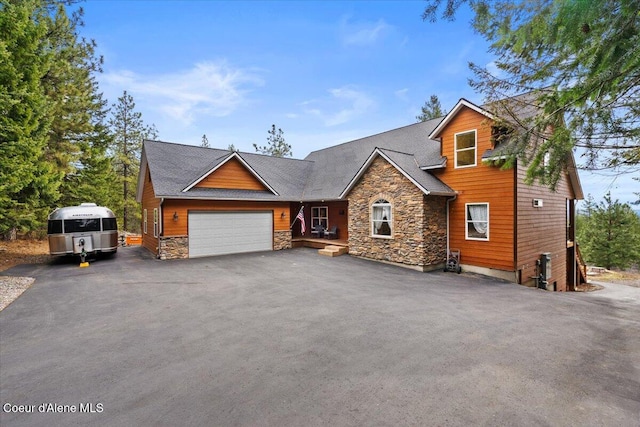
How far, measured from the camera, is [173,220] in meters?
12.8

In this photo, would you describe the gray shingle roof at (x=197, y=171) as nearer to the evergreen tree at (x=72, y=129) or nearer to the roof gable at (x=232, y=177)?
the roof gable at (x=232, y=177)

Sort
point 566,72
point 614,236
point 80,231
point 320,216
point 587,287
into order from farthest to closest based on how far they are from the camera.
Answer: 1. point 614,236
2. point 320,216
3. point 587,287
4. point 80,231
5. point 566,72

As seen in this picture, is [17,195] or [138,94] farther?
[138,94]

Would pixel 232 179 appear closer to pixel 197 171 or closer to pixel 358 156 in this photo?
pixel 197 171

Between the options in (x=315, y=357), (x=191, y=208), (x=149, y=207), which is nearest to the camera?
(x=315, y=357)

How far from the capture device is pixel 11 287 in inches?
318

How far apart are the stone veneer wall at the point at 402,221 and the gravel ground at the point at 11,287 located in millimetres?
11288

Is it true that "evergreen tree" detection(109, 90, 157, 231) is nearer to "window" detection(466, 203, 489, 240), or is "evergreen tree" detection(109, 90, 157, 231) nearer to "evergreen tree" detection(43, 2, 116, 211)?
"evergreen tree" detection(43, 2, 116, 211)

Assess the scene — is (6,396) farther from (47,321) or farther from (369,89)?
(369,89)

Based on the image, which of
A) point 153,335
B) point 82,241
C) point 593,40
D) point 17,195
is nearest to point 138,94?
point 17,195

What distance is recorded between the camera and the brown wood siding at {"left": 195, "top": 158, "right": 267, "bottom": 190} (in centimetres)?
1428

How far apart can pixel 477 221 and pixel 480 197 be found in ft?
3.00

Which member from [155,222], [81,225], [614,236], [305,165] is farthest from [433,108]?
[81,225]

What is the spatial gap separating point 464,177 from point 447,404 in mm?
9581
